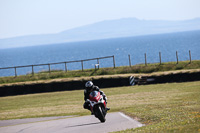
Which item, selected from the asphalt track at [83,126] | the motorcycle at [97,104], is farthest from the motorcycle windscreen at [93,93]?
the asphalt track at [83,126]

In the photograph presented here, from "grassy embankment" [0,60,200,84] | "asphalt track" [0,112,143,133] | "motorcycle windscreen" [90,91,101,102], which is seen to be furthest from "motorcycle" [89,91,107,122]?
"grassy embankment" [0,60,200,84]

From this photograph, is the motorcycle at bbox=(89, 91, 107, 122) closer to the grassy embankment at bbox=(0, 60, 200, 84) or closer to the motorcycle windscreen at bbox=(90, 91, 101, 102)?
the motorcycle windscreen at bbox=(90, 91, 101, 102)

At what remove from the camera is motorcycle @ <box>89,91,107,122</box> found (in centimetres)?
1367

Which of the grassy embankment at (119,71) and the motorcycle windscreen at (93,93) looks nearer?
the motorcycle windscreen at (93,93)

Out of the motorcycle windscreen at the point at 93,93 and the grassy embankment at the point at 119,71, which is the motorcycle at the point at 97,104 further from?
the grassy embankment at the point at 119,71

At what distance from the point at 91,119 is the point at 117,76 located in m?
21.1

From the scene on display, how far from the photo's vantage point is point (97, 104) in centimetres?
1368

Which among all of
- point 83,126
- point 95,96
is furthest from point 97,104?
point 83,126

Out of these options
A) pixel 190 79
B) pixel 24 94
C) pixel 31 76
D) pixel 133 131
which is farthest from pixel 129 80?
pixel 133 131

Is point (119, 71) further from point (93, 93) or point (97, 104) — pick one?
point (97, 104)

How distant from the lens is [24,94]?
3709cm

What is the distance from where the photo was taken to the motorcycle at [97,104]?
13672 millimetres

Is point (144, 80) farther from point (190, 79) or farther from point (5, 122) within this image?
point (5, 122)

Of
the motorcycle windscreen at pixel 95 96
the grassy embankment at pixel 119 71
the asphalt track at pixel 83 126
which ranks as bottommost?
the asphalt track at pixel 83 126
